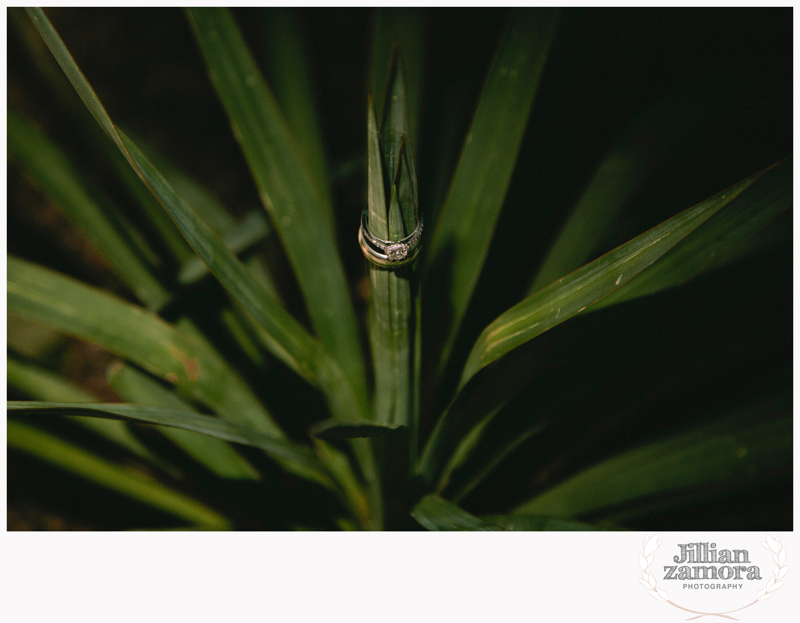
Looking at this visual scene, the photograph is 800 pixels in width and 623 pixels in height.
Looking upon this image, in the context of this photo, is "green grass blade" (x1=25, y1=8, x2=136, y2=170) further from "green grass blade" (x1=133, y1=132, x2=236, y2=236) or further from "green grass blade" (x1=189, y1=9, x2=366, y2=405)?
"green grass blade" (x1=133, y1=132, x2=236, y2=236)

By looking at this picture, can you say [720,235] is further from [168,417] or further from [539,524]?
[168,417]

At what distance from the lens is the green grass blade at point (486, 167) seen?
0.46m

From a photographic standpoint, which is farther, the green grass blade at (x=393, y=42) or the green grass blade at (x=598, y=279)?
the green grass blade at (x=393, y=42)

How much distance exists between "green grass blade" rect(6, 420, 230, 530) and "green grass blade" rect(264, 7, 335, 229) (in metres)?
0.46

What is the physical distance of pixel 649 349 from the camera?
0.47 m

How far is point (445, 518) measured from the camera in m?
0.40

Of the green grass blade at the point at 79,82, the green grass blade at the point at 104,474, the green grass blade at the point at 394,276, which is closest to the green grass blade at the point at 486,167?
the green grass blade at the point at 394,276

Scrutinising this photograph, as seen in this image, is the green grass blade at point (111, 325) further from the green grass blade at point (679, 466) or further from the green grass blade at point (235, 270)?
the green grass blade at point (679, 466)
